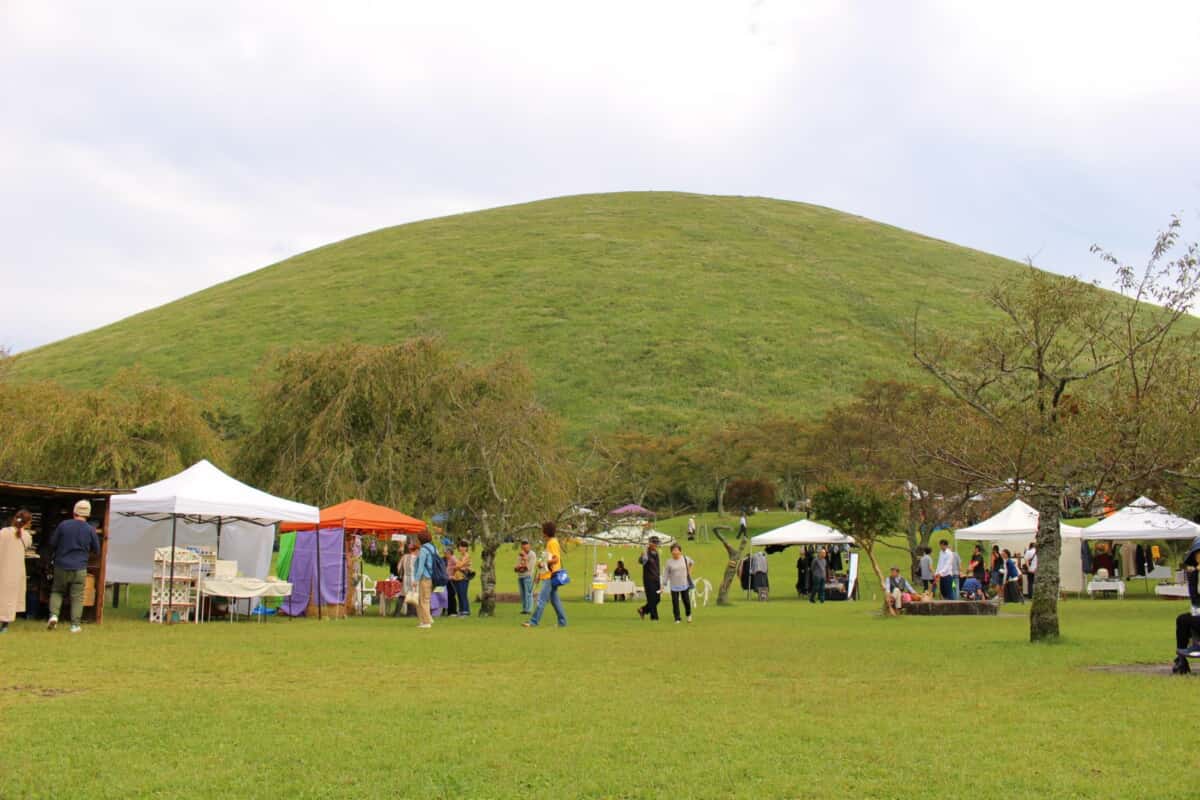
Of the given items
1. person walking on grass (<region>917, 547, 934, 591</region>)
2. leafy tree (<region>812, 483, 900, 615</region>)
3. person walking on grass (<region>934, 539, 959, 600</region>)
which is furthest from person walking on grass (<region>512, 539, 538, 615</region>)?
person walking on grass (<region>917, 547, 934, 591</region>)

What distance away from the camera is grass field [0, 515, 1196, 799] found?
21.9 ft

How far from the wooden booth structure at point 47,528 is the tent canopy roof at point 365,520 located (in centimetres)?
457

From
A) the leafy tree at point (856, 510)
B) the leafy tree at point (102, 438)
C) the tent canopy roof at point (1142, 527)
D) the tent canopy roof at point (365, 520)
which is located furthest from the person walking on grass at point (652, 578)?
the leafy tree at point (102, 438)

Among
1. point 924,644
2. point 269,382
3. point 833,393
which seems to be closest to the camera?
point 924,644

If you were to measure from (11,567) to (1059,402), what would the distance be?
15172mm

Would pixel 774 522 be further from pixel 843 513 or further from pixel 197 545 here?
pixel 197 545

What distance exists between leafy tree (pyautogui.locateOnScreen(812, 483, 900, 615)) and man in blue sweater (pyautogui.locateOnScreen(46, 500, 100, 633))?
16613 mm

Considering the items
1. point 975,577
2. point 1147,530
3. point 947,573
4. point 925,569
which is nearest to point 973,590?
point 947,573

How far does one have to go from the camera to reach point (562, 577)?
62.0 ft

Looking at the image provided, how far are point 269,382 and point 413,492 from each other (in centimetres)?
644

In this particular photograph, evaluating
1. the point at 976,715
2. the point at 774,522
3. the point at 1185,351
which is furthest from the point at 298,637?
the point at 774,522

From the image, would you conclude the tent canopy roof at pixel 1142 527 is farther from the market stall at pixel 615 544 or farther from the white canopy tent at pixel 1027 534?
the market stall at pixel 615 544

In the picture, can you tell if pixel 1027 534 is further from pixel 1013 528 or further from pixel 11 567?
pixel 11 567

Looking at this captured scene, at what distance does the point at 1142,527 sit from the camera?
1162 inches
